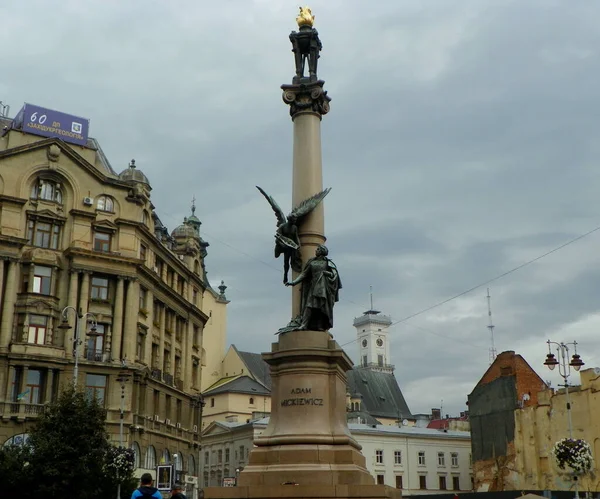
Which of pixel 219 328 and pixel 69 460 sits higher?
pixel 219 328

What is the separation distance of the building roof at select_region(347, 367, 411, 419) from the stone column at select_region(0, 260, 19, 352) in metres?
70.0

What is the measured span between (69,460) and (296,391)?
14219mm

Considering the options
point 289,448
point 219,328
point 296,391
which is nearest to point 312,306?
point 296,391

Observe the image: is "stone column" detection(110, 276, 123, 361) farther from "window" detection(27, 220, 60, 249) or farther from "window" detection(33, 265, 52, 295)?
"window" detection(27, 220, 60, 249)

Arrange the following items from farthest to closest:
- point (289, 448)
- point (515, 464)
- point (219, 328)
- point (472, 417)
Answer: point (219, 328) → point (472, 417) → point (515, 464) → point (289, 448)

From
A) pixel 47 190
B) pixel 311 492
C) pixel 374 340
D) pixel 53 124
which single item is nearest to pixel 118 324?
pixel 47 190

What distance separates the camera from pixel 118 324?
150 feet

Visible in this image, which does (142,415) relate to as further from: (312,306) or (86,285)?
(312,306)

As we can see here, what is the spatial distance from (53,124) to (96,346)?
14.4 m

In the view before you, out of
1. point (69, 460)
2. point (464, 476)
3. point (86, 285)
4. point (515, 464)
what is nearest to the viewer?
point (69, 460)

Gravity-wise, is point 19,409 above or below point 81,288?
below

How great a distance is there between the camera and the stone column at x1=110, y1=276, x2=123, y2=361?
148 ft

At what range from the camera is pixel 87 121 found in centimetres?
4975

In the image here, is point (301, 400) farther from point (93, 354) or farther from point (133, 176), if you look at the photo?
point (133, 176)
